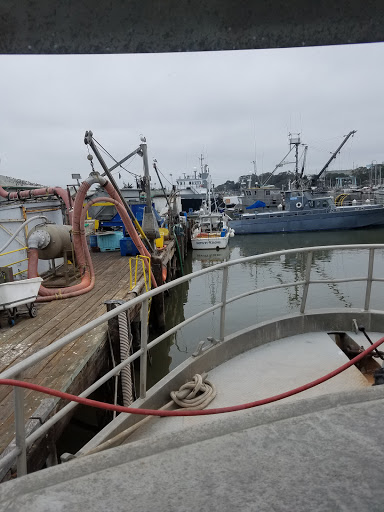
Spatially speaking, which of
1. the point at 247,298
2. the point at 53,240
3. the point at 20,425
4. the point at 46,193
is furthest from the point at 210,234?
the point at 20,425

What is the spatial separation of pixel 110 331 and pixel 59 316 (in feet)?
5.42

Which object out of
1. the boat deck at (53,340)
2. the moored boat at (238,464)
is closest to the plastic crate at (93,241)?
the boat deck at (53,340)

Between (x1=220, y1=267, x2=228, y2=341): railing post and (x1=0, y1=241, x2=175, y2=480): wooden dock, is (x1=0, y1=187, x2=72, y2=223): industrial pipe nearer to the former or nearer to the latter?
(x1=0, y1=241, x2=175, y2=480): wooden dock

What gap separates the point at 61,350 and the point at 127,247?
343 inches

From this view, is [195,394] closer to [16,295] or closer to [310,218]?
[16,295]

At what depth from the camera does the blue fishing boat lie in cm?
3666

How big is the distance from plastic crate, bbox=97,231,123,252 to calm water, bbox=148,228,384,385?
332 centimetres

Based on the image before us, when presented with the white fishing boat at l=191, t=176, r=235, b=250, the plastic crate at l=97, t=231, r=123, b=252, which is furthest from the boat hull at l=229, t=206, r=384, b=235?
the plastic crate at l=97, t=231, r=123, b=252

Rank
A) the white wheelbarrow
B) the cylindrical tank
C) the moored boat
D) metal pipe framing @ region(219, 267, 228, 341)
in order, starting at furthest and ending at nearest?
1. the cylindrical tank
2. the white wheelbarrow
3. metal pipe framing @ region(219, 267, 228, 341)
4. the moored boat

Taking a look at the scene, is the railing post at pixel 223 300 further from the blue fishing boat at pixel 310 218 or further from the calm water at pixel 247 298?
the blue fishing boat at pixel 310 218

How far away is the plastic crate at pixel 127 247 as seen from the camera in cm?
1380

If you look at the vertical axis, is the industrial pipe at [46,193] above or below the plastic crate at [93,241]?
above

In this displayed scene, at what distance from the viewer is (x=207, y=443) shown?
171cm

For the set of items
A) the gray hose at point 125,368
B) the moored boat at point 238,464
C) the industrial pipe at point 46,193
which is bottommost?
the gray hose at point 125,368
